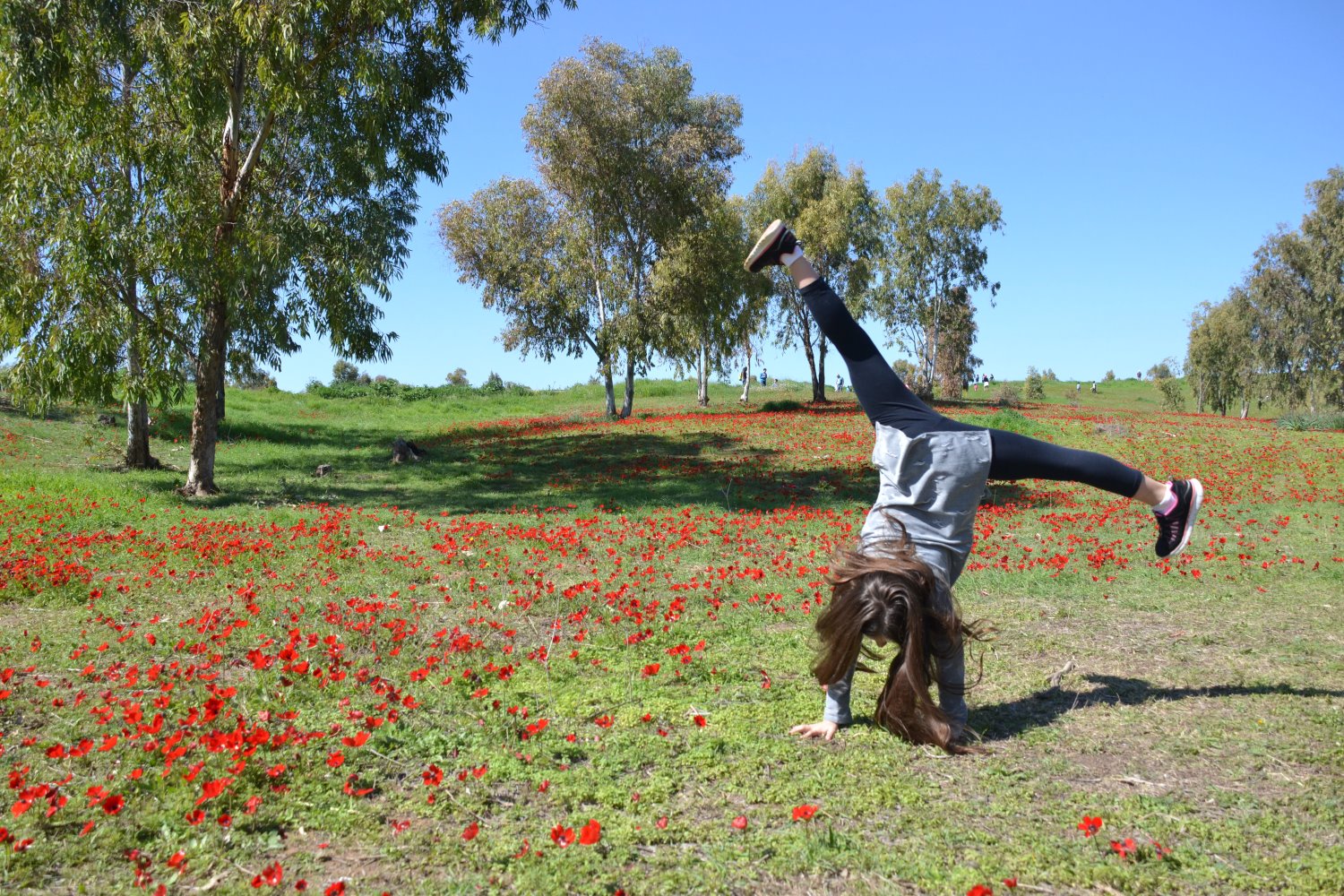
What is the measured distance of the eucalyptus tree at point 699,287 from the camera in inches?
1197

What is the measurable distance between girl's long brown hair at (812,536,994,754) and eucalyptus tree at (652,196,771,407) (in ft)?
85.6

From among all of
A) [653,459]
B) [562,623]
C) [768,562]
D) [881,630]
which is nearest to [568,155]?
[653,459]

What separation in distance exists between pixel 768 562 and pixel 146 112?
13.1 metres

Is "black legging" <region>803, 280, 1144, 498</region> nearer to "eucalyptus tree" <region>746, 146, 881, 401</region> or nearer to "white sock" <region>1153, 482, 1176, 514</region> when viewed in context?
"white sock" <region>1153, 482, 1176, 514</region>

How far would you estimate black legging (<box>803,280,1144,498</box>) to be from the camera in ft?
15.6

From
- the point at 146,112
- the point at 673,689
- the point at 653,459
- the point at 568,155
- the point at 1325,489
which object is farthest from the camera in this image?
the point at 568,155

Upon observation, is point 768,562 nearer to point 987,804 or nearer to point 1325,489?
point 987,804

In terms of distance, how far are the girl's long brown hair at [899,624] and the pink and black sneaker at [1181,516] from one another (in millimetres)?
1626

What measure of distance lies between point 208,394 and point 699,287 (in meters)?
19.1

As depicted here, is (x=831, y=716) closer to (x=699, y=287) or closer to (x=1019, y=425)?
(x=1019, y=425)

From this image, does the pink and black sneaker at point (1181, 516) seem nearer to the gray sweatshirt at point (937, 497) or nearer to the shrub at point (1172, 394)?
the gray sweatshirt at point (937, 497)

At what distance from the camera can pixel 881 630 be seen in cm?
457

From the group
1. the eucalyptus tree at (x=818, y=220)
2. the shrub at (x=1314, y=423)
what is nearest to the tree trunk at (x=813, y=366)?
the eucalyptus tree at (x=818, y=220)

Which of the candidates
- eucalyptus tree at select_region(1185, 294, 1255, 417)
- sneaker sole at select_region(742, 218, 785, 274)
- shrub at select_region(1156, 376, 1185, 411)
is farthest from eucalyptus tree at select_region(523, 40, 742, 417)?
shrub at select_region(1156, 376, 1185, 411)
